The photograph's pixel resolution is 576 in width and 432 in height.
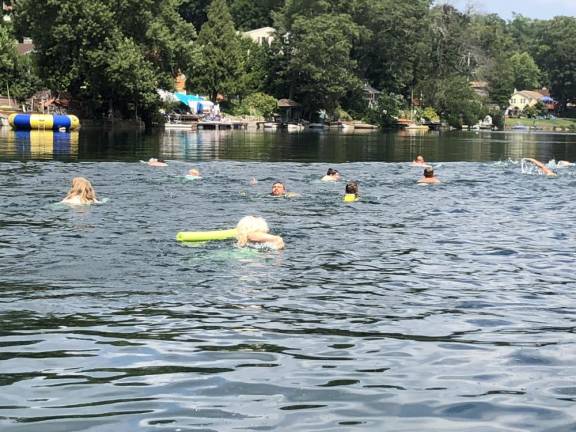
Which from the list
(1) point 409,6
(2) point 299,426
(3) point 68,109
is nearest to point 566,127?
(1) point 409,6

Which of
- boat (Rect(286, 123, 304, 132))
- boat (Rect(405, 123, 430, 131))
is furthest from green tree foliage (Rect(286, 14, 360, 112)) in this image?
boat (Rect(405, 123, 430, 131))

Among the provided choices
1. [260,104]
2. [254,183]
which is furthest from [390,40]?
[254,183]

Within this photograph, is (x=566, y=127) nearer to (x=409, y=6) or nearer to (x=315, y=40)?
(x=409, y=6)

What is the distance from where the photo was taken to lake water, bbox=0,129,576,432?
6242mm

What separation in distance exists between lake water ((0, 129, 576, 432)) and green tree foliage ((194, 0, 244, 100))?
266ft

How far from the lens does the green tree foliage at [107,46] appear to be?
7069 centimetres

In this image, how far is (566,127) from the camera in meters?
158

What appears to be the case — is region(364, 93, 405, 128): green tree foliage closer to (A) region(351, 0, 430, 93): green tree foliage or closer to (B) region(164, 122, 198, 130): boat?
(A) region(351, 0, 430, 93): green tree foliage

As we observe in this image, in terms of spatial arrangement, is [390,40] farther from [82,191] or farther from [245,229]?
[245,229]

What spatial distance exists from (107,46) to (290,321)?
221 ft

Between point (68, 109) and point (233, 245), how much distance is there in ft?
231

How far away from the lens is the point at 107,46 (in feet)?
235

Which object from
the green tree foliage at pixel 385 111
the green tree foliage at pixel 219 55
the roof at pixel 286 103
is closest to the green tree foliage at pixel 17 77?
the green tree foliage at pixel 219 55

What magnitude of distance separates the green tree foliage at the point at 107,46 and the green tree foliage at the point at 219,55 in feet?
61.4
